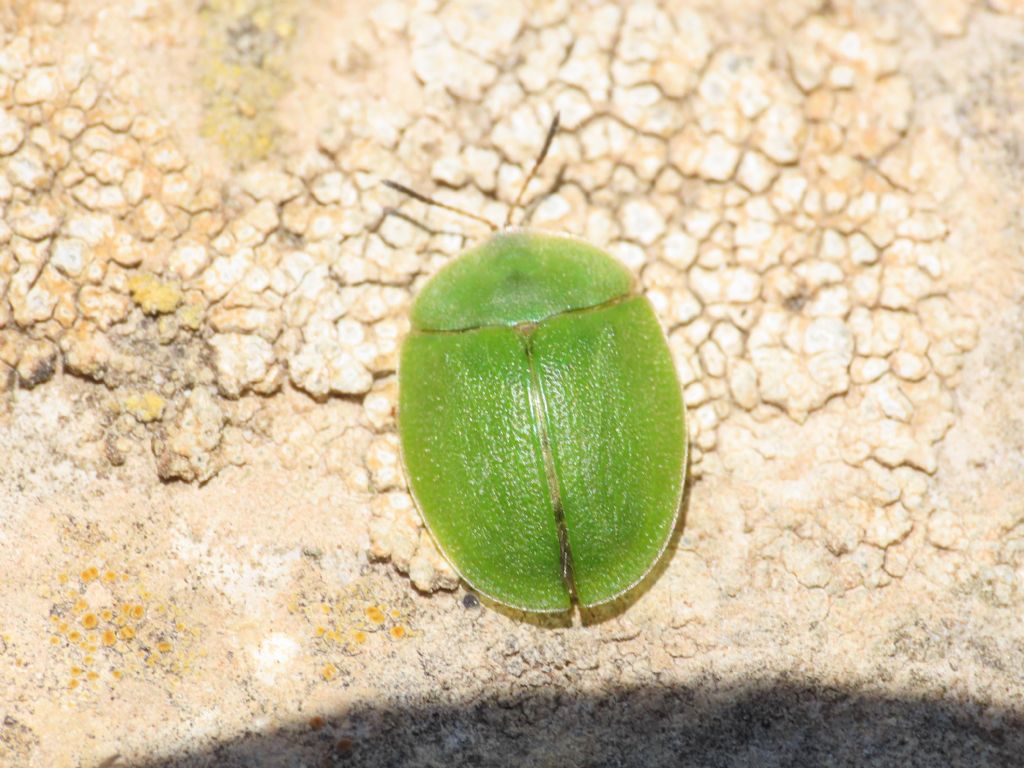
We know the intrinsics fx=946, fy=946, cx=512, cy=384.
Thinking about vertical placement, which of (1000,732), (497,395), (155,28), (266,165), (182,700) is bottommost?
(1000,732)

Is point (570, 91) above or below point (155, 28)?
below

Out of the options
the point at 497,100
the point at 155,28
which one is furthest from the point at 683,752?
the point at 155,28

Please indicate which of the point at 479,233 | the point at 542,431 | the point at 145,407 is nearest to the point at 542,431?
the point at 542,431

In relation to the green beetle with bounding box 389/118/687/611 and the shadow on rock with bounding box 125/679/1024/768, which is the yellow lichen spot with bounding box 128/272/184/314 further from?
the shadow on rock with bounding box 125/679/1024/768

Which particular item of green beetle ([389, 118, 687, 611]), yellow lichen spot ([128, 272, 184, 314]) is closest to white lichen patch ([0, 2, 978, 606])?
yellow lichen spot ([128, 272, 184, 314])

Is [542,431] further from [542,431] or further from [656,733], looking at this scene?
[656,733]

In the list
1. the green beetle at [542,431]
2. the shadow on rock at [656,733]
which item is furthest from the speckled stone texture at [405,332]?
the green beetle at [542,431]

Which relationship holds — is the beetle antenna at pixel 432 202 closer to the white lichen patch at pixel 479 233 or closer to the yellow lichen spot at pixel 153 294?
the white lichen patch at pixel 479 233

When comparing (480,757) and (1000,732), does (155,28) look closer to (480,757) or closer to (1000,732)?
(480,757)
